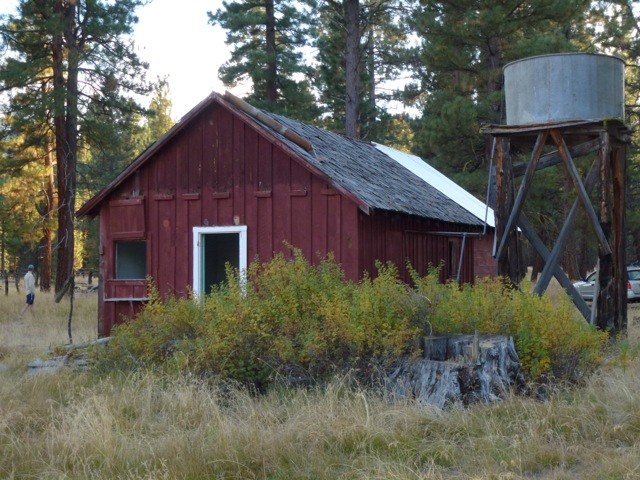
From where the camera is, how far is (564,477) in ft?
18.5

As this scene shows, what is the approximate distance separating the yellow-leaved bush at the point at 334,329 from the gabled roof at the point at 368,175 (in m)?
3.73

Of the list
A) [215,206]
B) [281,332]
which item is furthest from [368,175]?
[281,332]

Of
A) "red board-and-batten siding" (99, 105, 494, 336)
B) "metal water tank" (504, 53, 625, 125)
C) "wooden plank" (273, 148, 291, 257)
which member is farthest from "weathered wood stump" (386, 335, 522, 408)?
"wooden plank" (273, 148, 291, 257)

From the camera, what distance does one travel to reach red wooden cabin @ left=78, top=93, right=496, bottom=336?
13.5m

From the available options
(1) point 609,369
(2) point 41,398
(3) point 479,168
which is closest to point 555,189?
(3) point 479,168

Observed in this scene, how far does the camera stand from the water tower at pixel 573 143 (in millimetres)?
11914

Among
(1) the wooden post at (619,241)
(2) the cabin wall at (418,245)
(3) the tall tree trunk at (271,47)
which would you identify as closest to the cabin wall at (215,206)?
(2) the cabin wall at (418,245)

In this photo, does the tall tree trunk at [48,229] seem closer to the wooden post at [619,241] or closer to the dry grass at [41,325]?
the dry grass at [41,325]

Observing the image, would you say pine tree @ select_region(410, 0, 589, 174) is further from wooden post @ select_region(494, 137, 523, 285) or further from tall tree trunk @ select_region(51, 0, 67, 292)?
wooden post @ select_region(494, 137, 523, 285)

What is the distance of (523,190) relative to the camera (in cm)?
1249

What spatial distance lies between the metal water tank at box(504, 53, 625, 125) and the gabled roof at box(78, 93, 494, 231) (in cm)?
218

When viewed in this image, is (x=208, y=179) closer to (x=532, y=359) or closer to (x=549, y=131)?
(x=549, y=131)

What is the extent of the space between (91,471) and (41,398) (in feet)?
8.96

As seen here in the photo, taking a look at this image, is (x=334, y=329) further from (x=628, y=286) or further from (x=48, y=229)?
(x=48, y=229)
